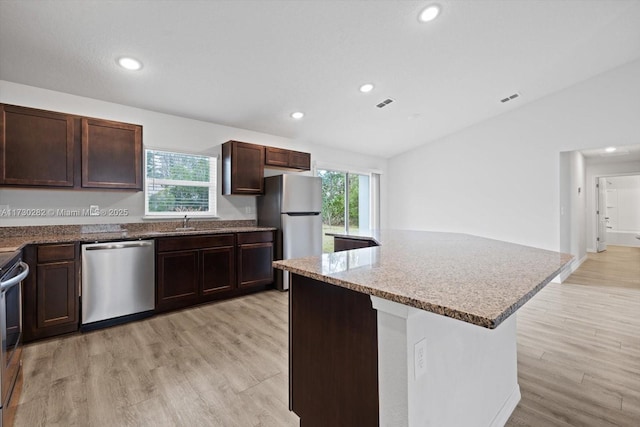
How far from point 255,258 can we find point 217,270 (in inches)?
21.3

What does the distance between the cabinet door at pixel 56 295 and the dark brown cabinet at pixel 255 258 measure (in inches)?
64.4

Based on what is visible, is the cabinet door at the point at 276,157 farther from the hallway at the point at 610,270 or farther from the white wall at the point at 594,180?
the white wall at the point at 594,180

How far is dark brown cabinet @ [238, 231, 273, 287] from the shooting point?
3.81m

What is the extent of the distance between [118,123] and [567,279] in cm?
658

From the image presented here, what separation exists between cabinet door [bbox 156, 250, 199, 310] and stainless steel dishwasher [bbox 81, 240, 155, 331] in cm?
8

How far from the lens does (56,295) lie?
261 cm

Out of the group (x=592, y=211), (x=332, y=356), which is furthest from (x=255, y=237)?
(x=592, y=211)

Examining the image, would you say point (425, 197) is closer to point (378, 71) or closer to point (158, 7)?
point (378, 71)

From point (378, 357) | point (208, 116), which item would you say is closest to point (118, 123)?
point (208, 116)

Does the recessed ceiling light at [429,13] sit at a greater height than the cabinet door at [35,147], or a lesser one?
greater

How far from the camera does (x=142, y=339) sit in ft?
8.54

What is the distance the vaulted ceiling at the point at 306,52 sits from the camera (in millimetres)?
2268

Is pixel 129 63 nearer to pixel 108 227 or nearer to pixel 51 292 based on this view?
pixel 108 227

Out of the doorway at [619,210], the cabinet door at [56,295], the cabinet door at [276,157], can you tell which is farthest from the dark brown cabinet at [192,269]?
the doorway at [619,210]
